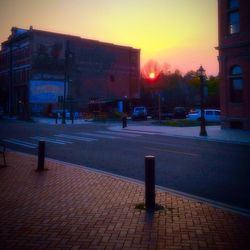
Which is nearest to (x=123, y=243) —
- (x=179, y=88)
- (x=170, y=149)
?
(x=170, y=149)

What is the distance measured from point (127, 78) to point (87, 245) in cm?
6413

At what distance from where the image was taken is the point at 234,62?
27.2m

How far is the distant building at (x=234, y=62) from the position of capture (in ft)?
85.2

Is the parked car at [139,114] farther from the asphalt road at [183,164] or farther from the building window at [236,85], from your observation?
the asphalt road at [183,164]

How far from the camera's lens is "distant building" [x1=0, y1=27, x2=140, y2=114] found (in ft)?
186

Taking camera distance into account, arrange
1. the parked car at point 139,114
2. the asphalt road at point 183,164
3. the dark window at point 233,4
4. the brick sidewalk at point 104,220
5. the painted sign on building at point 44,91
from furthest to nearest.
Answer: the painted sign on building at point 44,91 < the parked car at point 139,114 < the dark window at point 233,4 < the asphalt road at point 183,164 < the brick sidewalk at point 104,220

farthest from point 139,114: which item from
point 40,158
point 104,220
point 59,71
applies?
point 104,220

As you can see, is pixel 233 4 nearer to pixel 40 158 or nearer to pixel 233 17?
pixel 233 17

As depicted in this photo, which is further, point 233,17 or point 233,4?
point 233,17

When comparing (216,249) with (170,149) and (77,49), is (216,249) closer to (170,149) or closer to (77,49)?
(170,149)

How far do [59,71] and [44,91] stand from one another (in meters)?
4.74

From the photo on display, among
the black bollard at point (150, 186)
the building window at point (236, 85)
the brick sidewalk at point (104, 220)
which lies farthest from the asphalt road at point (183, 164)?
the building window at point (236, 85)

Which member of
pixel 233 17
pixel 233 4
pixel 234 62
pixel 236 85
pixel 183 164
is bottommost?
pixel 183 164

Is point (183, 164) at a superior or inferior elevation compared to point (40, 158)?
inferior
